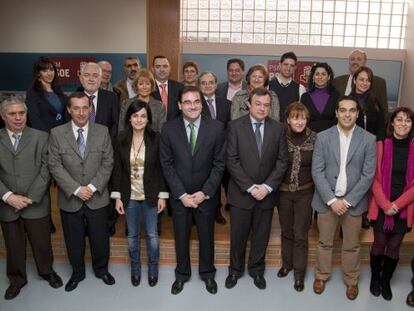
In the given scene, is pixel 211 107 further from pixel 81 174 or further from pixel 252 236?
pixel 81 174

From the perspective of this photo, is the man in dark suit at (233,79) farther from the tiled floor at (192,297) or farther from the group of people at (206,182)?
the tiled floor at (192,297)

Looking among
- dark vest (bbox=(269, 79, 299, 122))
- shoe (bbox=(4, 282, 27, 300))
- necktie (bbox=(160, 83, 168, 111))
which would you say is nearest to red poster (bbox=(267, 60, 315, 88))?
dark vest (bbox=(269, 79, 299, 122))

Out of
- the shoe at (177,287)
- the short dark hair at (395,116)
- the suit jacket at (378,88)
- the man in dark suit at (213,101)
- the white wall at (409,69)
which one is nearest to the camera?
the short dark hair at (395,116)

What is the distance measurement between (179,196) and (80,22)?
422cm

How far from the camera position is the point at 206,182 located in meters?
3.05

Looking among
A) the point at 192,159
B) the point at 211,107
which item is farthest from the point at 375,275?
the point at 211,107

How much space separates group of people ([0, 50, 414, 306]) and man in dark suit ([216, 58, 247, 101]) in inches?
39.9

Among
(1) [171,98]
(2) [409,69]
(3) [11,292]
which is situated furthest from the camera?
(2) [409,69]

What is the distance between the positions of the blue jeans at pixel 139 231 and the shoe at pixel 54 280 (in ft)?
2.01

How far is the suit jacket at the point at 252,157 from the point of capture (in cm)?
305

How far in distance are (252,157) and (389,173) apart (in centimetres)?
105

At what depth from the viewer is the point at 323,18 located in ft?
21.8

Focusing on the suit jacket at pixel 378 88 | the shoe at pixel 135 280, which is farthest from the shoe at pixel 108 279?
the suit jacket at pixel 378 88

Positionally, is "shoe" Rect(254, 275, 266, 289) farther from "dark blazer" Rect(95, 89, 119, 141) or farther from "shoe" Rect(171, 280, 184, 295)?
"dark blazer" Rect(95, 89, 119, 141)
